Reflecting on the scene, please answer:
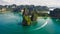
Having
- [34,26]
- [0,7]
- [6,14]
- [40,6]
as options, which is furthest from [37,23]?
[0,7]

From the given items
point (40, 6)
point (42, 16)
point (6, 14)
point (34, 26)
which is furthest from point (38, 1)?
point (6, 14)

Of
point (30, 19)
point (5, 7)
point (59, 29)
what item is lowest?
point (59, 29)

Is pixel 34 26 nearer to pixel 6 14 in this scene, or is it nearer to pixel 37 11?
pixel 37 11

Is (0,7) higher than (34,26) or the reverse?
higher

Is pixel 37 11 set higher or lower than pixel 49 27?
higher

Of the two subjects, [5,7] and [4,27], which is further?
[5,7]

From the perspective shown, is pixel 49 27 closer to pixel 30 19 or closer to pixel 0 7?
pixel 30 19
